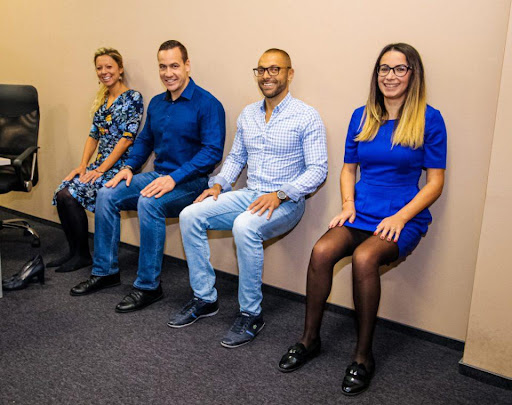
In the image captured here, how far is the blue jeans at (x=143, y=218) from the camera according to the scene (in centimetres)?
247

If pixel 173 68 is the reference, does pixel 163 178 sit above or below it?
below

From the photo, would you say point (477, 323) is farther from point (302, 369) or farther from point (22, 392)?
point (22, 392)

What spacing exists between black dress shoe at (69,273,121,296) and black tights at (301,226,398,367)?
1.25m

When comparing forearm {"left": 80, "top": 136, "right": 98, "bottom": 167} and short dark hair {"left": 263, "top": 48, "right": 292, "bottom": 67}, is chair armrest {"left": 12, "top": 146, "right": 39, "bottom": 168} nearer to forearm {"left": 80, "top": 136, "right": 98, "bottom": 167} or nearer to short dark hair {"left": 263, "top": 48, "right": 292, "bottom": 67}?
forearm {"left": 80, "top": 136, "right": 98, "bottom": 167}

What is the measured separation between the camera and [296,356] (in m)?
1.96

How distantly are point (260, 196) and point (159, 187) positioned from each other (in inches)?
21.6

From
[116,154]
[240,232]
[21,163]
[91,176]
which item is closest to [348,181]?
[240,232]

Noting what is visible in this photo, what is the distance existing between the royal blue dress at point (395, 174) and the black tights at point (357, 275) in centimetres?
7

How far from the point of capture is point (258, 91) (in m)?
2.63

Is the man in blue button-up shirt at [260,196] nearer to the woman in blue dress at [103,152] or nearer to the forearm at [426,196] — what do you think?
the forearm at [426,196]

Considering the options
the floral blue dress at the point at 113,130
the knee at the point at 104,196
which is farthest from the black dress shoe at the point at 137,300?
the floral blue dress at the point at 113,130

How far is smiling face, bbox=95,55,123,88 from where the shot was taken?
3014mm

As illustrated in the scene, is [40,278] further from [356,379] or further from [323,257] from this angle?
[356,379]

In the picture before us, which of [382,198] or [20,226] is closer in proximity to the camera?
[382,198]
